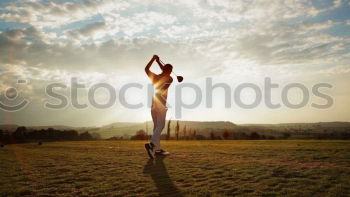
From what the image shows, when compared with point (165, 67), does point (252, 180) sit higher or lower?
lower

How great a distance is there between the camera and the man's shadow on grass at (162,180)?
469cm

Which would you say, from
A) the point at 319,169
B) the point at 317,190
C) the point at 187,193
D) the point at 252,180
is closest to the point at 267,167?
the point at 319,169

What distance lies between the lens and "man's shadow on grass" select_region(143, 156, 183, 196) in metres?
4.69

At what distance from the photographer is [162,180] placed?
5648 mm

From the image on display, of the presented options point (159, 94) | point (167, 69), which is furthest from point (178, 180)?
point (167, 69)

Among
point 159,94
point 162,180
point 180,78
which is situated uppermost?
point 180,78

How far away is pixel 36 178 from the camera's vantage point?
593 centimetres

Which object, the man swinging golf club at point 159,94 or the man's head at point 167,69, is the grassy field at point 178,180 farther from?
the man's head at point 167,69

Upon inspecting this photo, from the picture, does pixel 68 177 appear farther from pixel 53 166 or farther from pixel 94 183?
pixel 53 166

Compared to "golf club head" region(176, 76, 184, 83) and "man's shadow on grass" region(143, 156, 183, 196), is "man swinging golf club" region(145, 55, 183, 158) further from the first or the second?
"man's shadow on grass" region(143, 156, 183, 196)

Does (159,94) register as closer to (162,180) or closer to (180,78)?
(180,78)

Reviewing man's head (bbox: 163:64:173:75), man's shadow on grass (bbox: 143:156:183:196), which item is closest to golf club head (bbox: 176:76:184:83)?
man's head (bbox: 163:64:173:75)

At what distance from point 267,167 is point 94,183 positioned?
4.12 meters

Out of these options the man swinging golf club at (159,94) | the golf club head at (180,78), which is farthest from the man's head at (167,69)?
the golf club head at (180,78)
